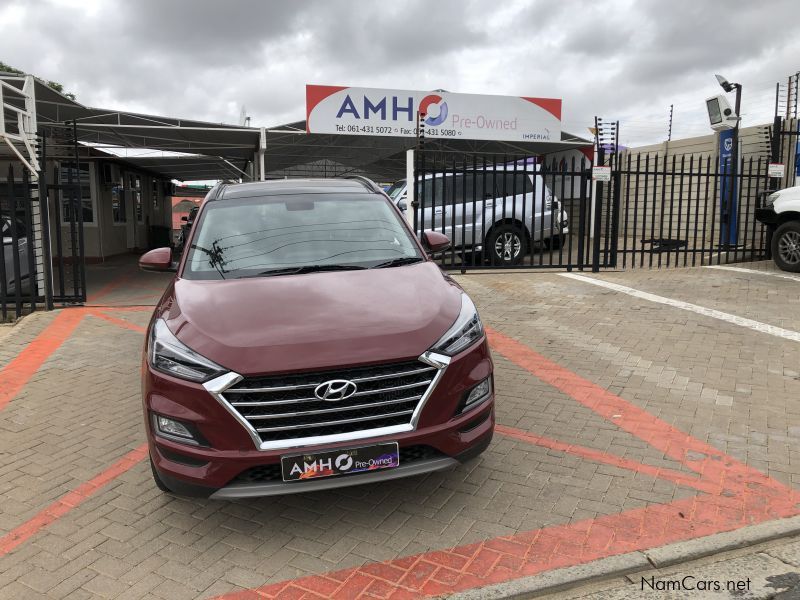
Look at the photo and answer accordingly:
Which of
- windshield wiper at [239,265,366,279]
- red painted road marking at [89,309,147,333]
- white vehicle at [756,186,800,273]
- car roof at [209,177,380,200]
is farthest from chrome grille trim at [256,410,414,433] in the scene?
white vehicle at [756,186,800,273]

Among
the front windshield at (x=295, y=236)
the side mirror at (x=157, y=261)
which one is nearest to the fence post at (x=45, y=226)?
the side mirror at (x=157, y=261)

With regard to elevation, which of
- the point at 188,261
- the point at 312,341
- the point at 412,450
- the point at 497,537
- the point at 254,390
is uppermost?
the point at 188,261

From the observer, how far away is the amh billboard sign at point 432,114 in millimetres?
13609

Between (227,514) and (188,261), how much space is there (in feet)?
5.36

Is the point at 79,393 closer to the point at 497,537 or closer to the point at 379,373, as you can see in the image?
the point at 379,373

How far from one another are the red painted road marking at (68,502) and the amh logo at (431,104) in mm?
11757

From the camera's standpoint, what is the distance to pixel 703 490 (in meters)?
3.48

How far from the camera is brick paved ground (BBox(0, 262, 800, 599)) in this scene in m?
2.88

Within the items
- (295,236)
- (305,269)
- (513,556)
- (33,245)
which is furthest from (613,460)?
(33,245)

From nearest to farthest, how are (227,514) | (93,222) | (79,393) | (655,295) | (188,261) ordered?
(227,514) < (188,261) < (79,393) < (655,295) < (93,222)

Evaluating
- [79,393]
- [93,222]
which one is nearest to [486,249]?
[79,393]

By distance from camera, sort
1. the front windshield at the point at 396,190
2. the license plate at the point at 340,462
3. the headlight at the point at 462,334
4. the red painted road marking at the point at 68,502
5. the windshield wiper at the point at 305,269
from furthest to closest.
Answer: the front windshield at the point at 396,190 → the windshield wiper at the point at 305,269 → the red painted road marking at the point at 68,502 → the headlight at the point at 462,334 → the license plate at the point at 340,462

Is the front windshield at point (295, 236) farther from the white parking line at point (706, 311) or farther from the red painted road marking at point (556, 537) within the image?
the white parking line at point (706, 311)

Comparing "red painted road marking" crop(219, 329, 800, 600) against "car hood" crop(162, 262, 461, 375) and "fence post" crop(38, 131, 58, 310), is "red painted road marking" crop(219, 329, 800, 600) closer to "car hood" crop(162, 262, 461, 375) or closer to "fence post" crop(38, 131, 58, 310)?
"car hood" crop(162, 262, 461, 375)
